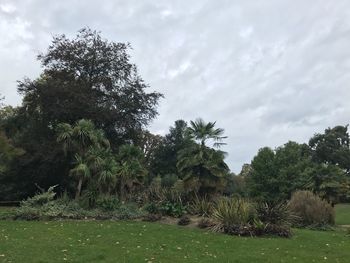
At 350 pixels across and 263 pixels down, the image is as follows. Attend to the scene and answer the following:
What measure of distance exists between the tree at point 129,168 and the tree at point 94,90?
16.8 feet

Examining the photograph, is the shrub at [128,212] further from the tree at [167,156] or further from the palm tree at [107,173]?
the tree at [167,156]

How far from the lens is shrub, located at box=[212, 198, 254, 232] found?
63.8ft

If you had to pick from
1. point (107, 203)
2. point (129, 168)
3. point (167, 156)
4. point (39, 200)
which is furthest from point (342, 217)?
point (167, 156)

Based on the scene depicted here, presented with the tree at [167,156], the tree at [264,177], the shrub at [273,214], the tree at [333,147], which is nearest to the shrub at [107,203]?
the shrub at [273,214]

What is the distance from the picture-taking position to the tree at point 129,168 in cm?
3178

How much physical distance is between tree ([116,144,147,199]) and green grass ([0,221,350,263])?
11396 millimetres

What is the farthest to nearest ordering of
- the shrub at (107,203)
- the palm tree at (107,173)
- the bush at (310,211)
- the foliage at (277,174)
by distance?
the foliage at (277,174) → the palm tree at (107,173) → the bush at (310,211) → the shrub at (107,203)

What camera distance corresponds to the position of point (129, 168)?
32.3 m

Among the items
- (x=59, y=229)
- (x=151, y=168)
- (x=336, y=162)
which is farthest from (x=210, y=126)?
(x=336, y=162)

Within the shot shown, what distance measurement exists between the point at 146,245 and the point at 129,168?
17.5m

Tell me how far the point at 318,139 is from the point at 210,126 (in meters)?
72.6

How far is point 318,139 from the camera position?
95.6 metres

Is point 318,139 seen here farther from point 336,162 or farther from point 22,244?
point 22,244

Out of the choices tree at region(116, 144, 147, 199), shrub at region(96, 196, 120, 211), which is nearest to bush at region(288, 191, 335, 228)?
shrub at region(96, 196, 120, 211)
